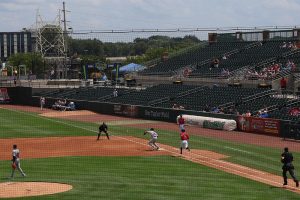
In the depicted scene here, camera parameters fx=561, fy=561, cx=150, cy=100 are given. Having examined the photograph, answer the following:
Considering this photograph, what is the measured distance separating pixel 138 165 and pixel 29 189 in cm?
595

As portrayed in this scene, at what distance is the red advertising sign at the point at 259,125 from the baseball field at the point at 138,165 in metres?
0.76

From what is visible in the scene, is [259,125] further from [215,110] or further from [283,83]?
[283,83]

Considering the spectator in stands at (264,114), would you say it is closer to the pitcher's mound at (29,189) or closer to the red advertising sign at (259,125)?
the red advertising sign at (259,125)

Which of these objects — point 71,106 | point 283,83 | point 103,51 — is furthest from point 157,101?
point 103,51

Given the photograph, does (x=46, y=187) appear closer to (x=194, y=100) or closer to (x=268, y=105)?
(x=268, y=105)

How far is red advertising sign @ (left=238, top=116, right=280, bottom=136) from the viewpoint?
113 ft

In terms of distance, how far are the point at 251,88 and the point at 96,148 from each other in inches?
733

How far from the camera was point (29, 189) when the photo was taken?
1906 cm

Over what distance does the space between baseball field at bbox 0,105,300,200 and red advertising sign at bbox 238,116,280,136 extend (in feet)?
2.50

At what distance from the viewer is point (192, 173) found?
Answer: 71.8 ft

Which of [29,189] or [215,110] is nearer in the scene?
[29,189]

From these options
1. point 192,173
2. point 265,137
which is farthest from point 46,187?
point 265,137

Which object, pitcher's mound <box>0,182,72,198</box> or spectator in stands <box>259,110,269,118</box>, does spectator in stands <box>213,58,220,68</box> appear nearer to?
spectator in stands <box>259,110,269,118</box>

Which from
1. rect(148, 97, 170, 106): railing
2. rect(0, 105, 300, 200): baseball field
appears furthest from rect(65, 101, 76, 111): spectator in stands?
rect(0, 105, 300, 200): baseball field
